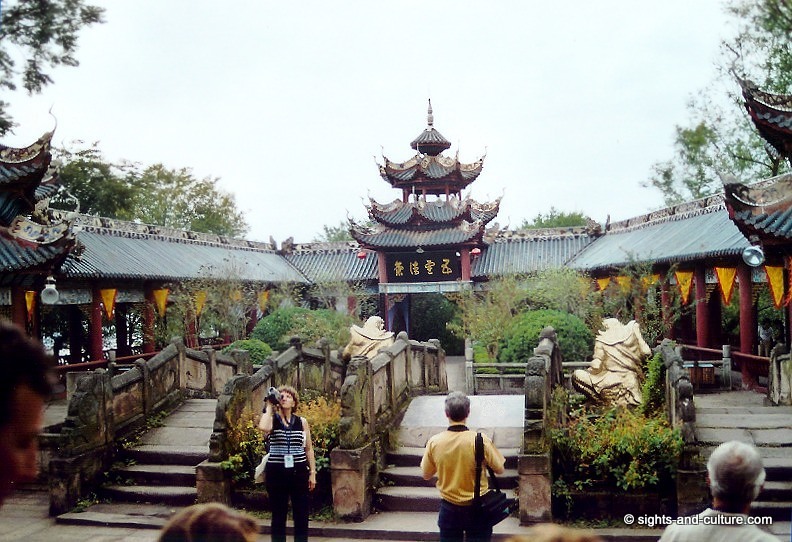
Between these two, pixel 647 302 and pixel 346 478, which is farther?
pixel 647 302

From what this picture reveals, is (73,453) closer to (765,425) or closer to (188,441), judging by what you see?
(188,441)

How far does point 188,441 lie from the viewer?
987cm

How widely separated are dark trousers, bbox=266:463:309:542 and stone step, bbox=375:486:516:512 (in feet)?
7.28

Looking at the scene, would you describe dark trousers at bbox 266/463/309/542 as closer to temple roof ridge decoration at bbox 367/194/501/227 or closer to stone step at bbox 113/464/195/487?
stone step at bbox 113/464/195/487

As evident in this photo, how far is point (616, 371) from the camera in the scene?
31.1 ft

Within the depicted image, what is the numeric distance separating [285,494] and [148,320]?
14349mm

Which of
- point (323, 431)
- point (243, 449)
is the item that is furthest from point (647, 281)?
point (243, 449)

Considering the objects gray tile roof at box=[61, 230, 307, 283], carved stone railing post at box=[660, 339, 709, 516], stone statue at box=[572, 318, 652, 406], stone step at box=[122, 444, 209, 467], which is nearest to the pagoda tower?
gray tile roof at box=[61, 230, 307, 283]

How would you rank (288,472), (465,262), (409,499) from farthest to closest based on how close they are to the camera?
(465,262) → (409,499) → (288,472)

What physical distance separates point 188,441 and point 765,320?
13887 mm

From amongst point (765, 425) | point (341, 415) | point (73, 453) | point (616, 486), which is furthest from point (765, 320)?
point (73, 453)

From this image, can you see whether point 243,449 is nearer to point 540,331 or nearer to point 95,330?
point 540,331

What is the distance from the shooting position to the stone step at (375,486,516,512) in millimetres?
8047

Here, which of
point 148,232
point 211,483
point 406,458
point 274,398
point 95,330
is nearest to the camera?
point 274,398
